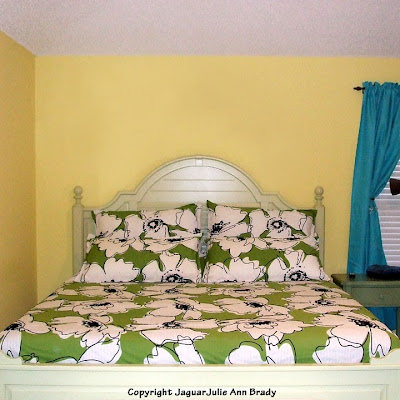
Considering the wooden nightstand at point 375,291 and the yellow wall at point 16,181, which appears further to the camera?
the wooden nightstand at point 375,291

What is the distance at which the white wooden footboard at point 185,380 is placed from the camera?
8.29 feet

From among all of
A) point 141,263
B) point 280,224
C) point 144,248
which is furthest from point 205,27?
point 141,263

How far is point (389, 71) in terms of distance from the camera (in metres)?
4.36

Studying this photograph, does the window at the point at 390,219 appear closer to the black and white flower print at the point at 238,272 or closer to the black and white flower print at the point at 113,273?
the black and white flower print at the point at 238,272

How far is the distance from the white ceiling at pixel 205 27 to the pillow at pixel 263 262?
59.1 inches

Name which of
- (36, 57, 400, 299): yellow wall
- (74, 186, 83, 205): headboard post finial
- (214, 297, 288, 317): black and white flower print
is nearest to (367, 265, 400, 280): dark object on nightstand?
(36, 57, 400, 299): yellow wall

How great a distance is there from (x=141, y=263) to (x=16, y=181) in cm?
112

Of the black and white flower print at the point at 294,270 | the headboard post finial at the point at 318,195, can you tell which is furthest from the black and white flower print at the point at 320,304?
the headboard post finial at the point at 318,195

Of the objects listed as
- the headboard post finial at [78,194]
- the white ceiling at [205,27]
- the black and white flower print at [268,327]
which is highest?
the white ceiling at [205,27]

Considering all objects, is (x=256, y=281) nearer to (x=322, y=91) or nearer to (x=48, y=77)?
(x=322, y=91)

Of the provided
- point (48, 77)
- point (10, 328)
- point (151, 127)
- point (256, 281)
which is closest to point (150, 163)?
point (151, 127)

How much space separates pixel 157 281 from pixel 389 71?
247 cm

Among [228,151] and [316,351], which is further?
[228,151]

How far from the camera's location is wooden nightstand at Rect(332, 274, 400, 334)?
12.8ft
